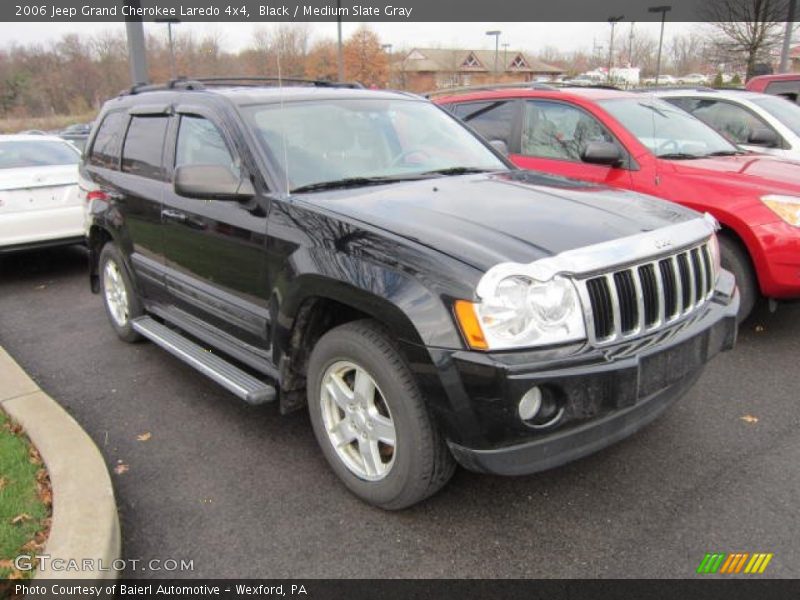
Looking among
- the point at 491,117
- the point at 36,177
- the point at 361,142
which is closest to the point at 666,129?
the point at 491,117

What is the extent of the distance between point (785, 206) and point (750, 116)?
3694 millimetres

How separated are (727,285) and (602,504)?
1327 millimetres

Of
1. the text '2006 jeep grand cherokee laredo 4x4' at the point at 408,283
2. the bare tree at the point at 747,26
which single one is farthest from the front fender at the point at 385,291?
the bare tree at the point at 747,26

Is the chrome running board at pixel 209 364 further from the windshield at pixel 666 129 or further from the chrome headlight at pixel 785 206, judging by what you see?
the windshield at pixel 666 129

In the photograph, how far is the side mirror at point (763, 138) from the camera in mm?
Result: 7066

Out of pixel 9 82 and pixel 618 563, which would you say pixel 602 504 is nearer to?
pixel 618 563

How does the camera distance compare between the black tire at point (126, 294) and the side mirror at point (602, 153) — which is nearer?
the black tire at point (126, 294)

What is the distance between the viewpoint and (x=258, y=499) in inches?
119

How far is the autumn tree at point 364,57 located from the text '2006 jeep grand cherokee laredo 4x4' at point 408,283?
2935 cm

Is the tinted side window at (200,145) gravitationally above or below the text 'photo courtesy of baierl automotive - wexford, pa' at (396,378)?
above

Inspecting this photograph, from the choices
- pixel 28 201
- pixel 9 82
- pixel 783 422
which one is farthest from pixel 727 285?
pixel 9 82

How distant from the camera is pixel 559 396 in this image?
2.37 metres

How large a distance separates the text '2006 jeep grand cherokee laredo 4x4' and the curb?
0.74 m

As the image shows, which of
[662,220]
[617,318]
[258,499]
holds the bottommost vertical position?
[258,499]
